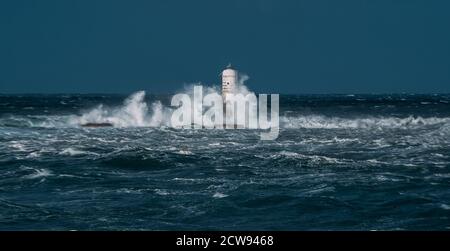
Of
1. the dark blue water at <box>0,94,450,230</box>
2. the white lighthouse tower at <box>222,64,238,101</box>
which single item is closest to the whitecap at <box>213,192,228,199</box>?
the dark blue water at <box>0,94,450,230</box>

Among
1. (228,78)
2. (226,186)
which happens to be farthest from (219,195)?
(228,78)

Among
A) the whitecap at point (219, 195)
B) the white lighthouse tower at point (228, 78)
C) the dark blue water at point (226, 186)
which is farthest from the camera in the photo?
the white lighthouse tower at point (228, 78)

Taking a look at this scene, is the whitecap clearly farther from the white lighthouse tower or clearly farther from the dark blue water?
the white lighthouse tower

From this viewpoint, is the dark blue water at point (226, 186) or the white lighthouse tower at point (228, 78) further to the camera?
the white lighthouse tower at point (228, 78)

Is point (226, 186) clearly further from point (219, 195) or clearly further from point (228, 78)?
point (228, 78)

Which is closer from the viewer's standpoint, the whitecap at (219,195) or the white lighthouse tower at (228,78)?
the whitecap at (219,195)

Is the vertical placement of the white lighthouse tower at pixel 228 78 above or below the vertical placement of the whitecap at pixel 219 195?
above

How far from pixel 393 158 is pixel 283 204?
11095 mm

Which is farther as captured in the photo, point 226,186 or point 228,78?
point 228,78

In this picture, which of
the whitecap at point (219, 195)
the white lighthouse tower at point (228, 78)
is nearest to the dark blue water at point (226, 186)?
the whitecap at point (219, 195)

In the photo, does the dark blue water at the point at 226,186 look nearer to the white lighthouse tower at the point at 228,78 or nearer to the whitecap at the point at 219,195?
the whitecap at the point at 219,195

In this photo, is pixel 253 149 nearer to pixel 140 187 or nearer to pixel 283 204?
pixel 140 187

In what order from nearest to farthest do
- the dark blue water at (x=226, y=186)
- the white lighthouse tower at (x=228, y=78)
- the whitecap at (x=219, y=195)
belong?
the dark blue water at (x=226, y=186)
the whitecap at (x=219, y=195)
the white lighthouse tower at (x=228, y=78)

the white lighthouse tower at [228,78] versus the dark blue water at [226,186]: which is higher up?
the white lighthouse tower at [228,78]
